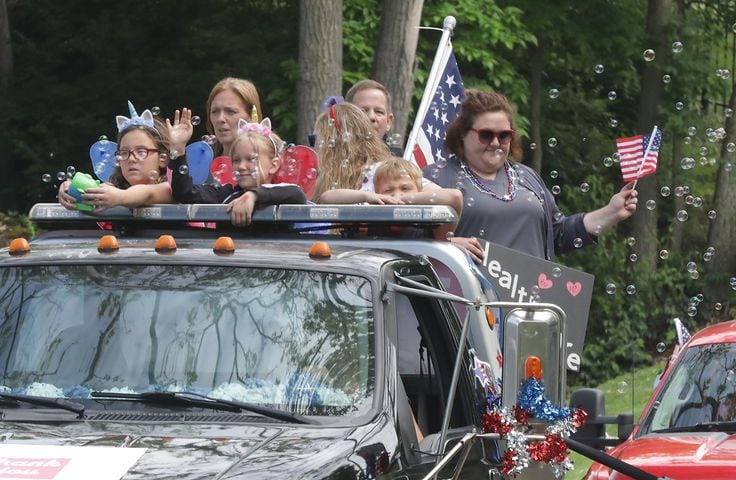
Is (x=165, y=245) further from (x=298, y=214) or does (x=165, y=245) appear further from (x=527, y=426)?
(x=527, y=426)

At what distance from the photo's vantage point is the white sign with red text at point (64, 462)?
400 cm

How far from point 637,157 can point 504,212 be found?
1333 mm

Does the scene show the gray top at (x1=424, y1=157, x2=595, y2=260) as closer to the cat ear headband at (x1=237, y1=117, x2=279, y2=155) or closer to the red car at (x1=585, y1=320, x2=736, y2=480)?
the red car at (x1=585, y1=320, x2=736, y2=480)

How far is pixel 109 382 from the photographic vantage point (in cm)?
469

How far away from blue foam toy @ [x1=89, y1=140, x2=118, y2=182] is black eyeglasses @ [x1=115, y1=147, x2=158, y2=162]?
0.36 m

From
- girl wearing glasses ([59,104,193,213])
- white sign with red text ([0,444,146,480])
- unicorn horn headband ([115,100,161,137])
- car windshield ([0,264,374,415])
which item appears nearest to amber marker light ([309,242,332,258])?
car windshield ([0,264,374,415])

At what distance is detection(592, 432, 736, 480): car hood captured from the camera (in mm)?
6438

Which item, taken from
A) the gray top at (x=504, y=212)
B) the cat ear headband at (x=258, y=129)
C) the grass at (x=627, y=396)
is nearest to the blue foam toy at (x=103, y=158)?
the cat ear headband at (x=258, y=129)

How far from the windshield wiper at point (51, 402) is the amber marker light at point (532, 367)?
137 centimetres

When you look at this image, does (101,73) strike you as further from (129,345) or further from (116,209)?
(129,345)

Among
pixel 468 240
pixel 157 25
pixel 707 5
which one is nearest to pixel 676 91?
pixel 707 5

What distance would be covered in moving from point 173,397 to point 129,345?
31 cm

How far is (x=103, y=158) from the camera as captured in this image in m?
7.30

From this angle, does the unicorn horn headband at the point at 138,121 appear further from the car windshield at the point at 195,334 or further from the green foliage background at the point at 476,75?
the green foliage background at the point at 476,75
